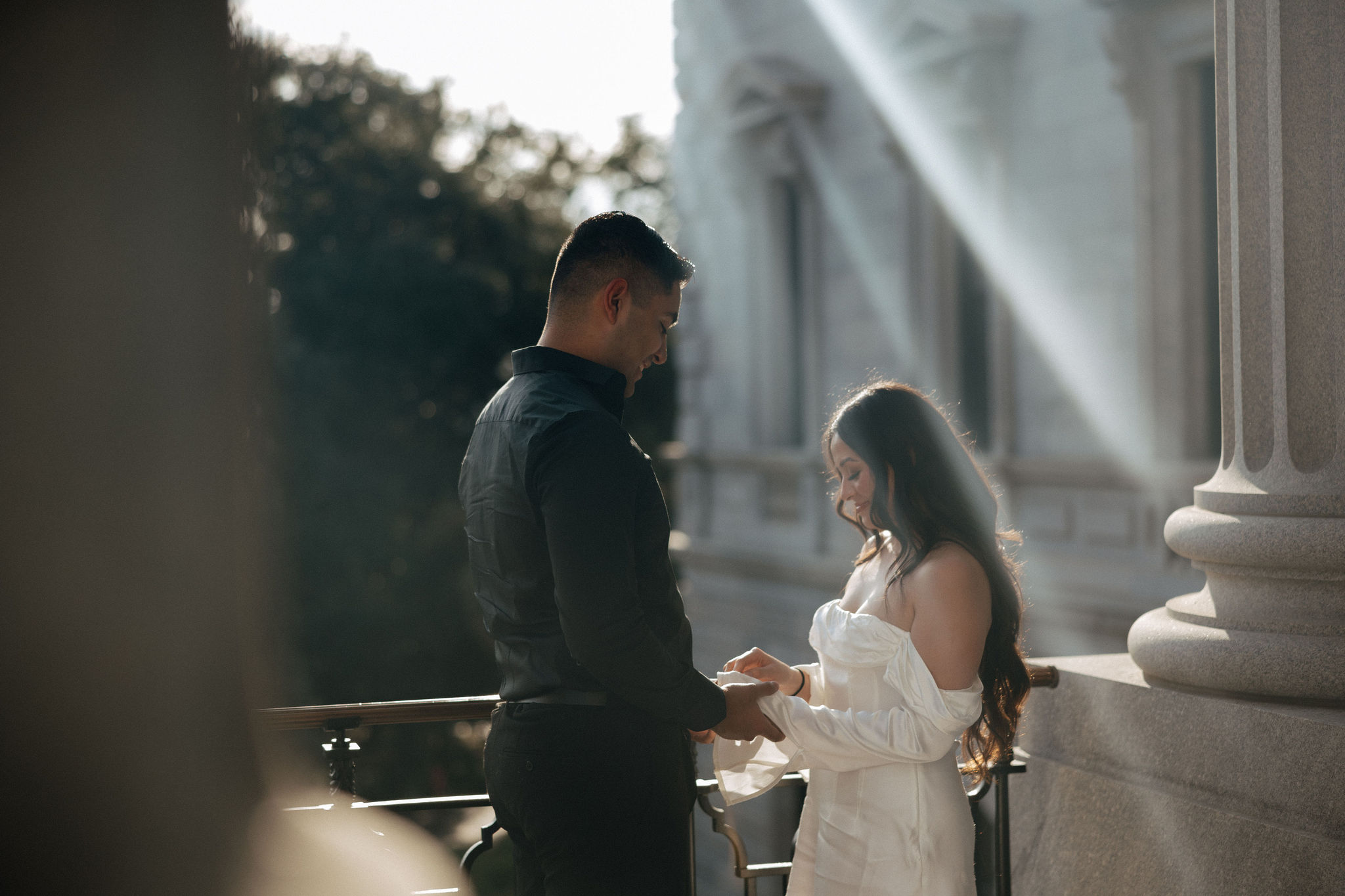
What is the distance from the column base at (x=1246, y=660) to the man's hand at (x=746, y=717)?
45.2 inches

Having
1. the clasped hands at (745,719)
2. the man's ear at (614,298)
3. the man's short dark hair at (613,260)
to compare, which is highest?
the man's short dark hair at (613,260)

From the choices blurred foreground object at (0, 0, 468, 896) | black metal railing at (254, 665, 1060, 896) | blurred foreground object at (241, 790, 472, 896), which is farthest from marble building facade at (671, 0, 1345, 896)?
blurred foreground object at (0, 0, 468, 896)

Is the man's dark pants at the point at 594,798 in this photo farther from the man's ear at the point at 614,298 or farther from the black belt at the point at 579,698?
the man's ear at the point at 614,298

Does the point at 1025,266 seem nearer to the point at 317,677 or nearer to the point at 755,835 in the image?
the point at 755,835

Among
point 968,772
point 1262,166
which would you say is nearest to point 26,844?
point 968,772

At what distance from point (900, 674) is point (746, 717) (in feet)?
1.20

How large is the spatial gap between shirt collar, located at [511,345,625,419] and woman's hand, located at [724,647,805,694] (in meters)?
0.77

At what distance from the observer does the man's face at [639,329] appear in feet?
9.20

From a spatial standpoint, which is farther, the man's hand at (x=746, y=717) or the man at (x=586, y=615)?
the man's hand at (x=746, y=717)

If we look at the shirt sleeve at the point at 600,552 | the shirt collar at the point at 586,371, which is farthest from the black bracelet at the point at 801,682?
the shirt collar at the point at 586,371

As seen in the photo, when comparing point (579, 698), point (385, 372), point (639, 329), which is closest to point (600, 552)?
point (579, 698)

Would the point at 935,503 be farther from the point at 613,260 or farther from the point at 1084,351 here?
the point at 1084,351

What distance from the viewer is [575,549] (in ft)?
7.96

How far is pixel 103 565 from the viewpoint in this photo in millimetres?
1447
